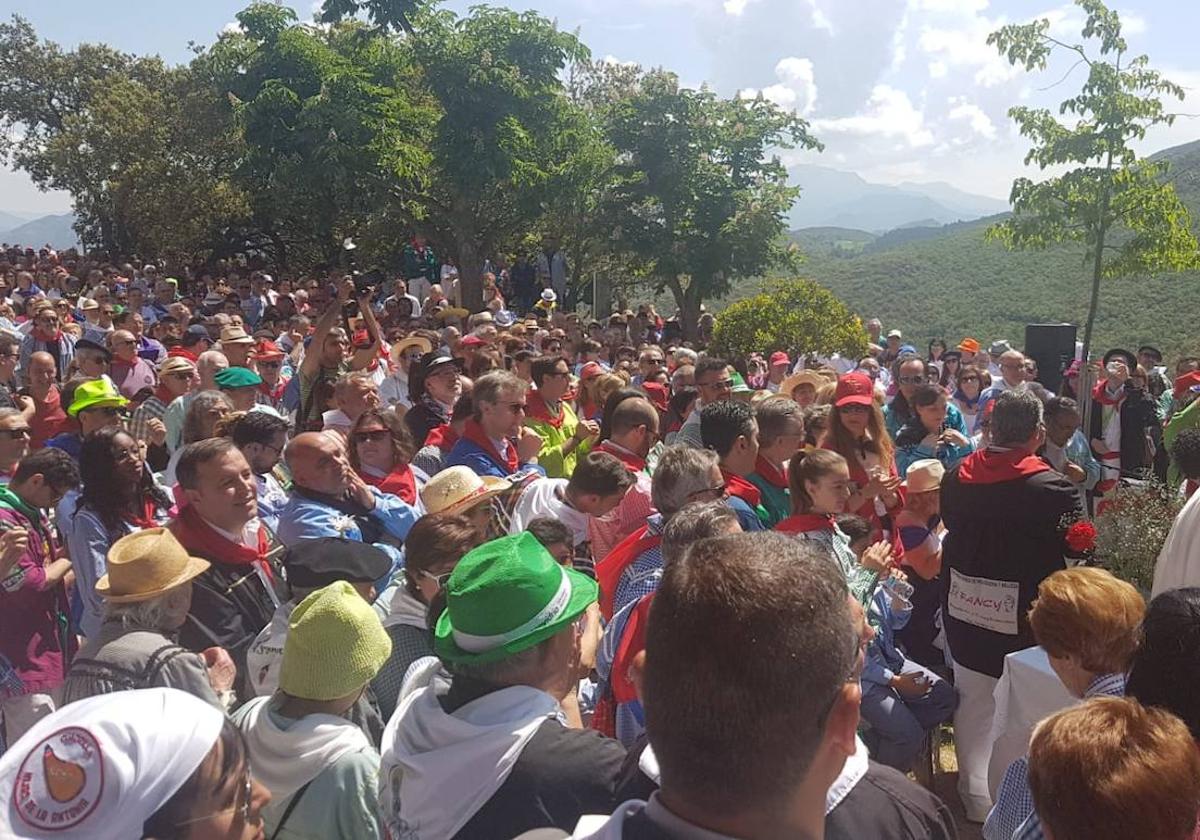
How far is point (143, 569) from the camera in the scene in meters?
2.83

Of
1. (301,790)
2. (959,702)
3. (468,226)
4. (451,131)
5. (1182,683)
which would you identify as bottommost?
(959,702)

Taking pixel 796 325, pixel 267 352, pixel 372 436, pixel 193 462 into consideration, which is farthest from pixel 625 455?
pixel 796 325

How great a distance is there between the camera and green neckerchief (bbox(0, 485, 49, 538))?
4129 mm

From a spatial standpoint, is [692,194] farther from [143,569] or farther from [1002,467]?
[143,569]

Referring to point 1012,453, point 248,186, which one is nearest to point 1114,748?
point 1012,453

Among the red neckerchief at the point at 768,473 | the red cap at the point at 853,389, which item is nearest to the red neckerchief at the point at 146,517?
the red neckerchief at the point at 768,473

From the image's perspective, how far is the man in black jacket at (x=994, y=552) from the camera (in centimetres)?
412

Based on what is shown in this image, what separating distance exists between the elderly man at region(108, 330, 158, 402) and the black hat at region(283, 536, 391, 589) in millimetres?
5459

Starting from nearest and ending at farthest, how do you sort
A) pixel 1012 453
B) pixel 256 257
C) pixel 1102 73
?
pixel 1012 453 → pixel 1102 73 → pixel 256 257

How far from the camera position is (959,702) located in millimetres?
4402

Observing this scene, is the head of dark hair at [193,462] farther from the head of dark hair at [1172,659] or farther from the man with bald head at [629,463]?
the head of dark hair at [1172,659]

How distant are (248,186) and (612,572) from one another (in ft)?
66.6

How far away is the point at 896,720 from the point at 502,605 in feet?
7.64

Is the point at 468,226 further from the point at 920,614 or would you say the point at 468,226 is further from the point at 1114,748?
the point at 1114,748
